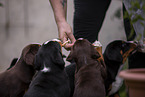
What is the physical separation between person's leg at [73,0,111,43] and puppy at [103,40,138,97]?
49cm

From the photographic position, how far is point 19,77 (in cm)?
235

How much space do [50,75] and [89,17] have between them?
120 centimetres

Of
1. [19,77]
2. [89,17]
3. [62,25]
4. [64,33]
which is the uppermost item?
[89,17]

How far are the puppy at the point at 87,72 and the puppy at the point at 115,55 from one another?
0.69ft

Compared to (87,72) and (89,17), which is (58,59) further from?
(89,17)

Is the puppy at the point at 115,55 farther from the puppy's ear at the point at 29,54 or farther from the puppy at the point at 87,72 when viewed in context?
the puppy's ear at the point at 29,54

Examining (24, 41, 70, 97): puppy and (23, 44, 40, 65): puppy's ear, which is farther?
(23, 44, 40, 65): puppy's ear

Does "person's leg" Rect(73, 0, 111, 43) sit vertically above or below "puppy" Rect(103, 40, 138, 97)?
above

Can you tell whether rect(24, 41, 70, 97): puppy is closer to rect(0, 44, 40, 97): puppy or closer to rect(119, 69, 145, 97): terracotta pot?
rect(0, 44, 40, 97): puppy

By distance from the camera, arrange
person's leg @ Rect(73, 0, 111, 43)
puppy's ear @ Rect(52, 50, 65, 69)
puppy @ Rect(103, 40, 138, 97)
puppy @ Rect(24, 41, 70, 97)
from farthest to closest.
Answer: person's leg @ Rect(73, 0, 111, 43), puppy @ Rect(103, 40, 138, 97), puppy's ear @ Rect(52, 50, 65, 69), puppy @ Rect(24, 41, 70, 97)

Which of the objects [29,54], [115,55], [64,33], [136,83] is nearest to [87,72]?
[115,55]

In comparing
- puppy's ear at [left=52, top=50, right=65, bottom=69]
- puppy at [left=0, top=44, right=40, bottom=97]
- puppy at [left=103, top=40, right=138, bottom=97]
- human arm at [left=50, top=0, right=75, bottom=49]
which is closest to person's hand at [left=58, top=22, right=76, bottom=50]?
human arm at [left=50, top=0, right=75, bottom=49]

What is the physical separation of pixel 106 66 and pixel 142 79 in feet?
4.57

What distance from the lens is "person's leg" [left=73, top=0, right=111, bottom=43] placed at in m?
2.74
